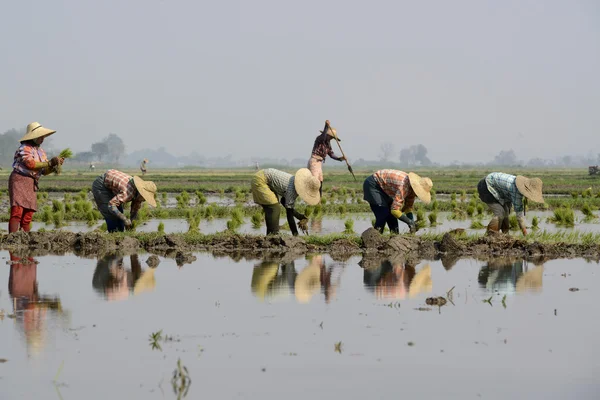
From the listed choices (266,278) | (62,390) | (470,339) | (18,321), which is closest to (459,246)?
(266,278)

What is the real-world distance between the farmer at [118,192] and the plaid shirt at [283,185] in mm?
1647

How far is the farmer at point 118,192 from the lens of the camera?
1302 cm

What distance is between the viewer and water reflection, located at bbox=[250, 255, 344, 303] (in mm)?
9023

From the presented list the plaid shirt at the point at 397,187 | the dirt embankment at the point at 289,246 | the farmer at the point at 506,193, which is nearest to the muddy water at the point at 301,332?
the dirt embankment at the point at 289,246

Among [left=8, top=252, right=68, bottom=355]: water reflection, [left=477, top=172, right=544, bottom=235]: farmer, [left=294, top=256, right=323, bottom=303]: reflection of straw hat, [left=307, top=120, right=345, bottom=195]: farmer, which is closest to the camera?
[left=8, top=252, right=68, bottom=355]: water reflection

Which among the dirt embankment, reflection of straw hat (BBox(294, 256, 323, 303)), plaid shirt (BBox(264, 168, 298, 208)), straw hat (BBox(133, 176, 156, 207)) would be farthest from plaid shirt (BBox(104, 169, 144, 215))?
reflection of straw hat (BBox(294, 256, 323, 303))

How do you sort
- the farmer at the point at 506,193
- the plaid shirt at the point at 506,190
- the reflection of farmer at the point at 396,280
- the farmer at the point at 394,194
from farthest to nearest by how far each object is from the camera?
the plaid shirt at the point at 506,190, the farmer at the point at 506,193, the farmer at the point at 394,194, the reflection of farmer at the point at 396,280

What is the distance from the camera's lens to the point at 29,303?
842cm

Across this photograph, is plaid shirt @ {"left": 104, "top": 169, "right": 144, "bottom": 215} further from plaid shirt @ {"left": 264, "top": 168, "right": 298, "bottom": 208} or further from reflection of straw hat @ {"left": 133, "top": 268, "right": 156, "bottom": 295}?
reflection of straw hat @ {"left": 133, "top": 268, "right": 156, "bottom": 295}

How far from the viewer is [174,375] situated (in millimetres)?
5895

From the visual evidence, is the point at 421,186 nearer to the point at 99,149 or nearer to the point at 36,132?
the point at 36,132

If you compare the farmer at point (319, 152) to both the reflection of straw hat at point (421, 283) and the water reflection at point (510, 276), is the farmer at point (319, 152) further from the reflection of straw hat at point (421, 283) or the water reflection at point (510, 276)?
the reflection of straw hat at point (421, 283)

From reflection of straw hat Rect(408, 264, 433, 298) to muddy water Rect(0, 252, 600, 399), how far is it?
0.07 ft

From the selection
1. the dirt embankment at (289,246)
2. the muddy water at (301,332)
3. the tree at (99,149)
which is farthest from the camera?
the tree at (99,149)
